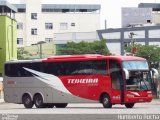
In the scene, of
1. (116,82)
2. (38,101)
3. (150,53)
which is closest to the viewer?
(116,82)

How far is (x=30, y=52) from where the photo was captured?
11344 centimetres

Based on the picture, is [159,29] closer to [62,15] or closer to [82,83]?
[62,15]

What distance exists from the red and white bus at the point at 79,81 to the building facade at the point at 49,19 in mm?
86918

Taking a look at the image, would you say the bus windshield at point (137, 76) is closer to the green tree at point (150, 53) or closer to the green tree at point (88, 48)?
the green tree at point (150, 53)

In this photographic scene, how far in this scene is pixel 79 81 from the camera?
39.0m

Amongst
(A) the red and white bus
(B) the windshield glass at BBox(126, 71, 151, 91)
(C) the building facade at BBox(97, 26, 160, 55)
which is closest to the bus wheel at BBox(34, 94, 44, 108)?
(A) the red and white bus

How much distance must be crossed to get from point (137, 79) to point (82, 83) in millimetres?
3627

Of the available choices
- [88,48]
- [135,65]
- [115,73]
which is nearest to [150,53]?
[88,48]

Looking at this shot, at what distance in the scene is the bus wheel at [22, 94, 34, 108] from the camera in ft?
133

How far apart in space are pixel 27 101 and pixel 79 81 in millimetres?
4155

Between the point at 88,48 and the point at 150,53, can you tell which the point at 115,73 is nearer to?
the point at 150,53

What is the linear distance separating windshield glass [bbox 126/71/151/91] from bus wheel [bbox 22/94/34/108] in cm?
686

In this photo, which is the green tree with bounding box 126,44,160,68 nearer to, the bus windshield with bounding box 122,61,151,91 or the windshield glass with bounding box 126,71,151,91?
the bus windshield with bounding box 122,61,151,91

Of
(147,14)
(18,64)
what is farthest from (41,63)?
(147,14)
